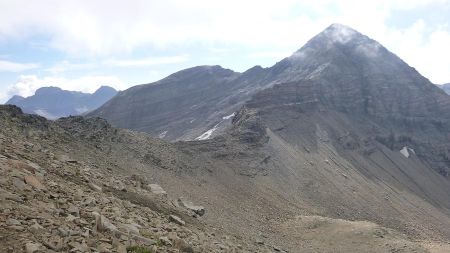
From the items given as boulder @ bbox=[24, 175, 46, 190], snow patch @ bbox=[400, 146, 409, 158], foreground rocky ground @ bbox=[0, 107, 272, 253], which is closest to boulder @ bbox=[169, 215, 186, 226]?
foreground rocky ground @ bbox=[0, 107, 272, 253]

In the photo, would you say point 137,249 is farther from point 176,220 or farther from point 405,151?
point 405,151

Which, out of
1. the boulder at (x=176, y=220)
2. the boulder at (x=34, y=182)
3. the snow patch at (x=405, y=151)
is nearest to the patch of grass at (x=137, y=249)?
the boulder at (x=34, y=182)

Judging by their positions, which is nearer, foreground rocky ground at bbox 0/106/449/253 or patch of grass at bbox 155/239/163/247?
foreground rocky ground at bbox 0/106/449/253

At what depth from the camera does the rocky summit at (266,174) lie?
68.6 feet

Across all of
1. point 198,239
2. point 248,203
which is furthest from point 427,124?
point 198,239

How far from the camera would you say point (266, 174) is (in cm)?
7956

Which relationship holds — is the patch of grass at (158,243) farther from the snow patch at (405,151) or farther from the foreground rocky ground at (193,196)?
the snow patch at (405,151)

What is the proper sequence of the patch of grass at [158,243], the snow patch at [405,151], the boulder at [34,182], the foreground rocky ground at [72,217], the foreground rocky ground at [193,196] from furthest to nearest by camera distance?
the snow patch at [405,151] → the boulder at [34,182] → the patch of grass at [158,243] → the foreground rocky ground at [193,196] → the foreground rocky ground at [72,217]

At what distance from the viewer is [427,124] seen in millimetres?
161000

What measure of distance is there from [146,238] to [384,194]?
84764 mm

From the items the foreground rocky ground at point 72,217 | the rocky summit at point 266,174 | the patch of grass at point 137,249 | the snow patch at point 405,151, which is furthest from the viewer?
the snow patch at point 405,151

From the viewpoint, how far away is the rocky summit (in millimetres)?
20922

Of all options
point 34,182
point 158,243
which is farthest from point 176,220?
point 34,182

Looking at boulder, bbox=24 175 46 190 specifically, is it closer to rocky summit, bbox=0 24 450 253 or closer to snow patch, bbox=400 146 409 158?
rocky summit, bbox=0 24 450 253
